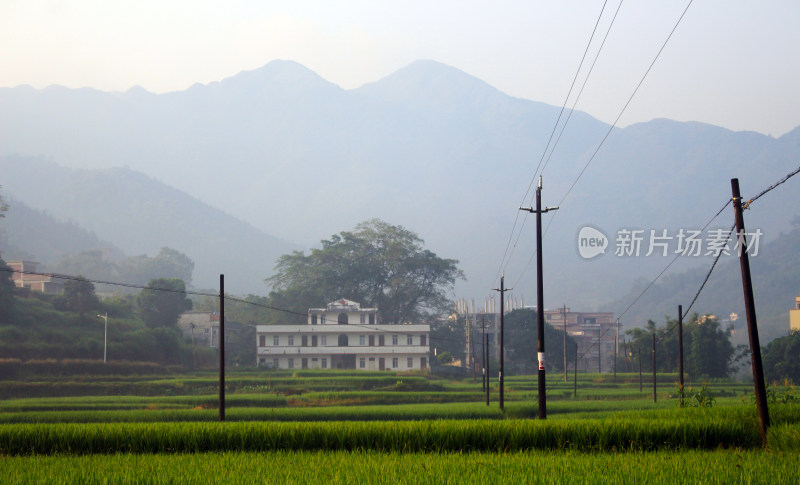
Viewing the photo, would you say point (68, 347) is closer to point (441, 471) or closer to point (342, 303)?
point (342, 303)

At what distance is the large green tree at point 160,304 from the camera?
90688mm

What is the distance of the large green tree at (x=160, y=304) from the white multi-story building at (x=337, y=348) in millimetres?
11601

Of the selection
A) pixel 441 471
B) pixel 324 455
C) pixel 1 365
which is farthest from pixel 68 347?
pixel 441 471

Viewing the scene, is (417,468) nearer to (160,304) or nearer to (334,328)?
(334,328)

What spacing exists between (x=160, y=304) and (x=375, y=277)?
136 ft

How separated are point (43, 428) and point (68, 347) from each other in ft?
176

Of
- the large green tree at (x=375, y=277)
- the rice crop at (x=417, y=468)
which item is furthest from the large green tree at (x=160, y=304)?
the rice crop at (x=417, y=468)

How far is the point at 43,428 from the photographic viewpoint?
68.0 ft

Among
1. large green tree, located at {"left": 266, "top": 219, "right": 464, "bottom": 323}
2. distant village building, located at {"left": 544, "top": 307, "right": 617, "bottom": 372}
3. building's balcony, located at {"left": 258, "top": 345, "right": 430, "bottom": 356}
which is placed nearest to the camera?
building's balcony, located at {"left": 258, "top": 345, "right": 430, "bottom": 356}

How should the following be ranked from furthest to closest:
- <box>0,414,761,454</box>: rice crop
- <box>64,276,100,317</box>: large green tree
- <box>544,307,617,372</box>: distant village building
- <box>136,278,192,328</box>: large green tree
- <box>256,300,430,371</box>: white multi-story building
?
1. <box>544,307,617,372</box>: distant village building
2. <box>136,278,192,328</box>: large green tree
3. <box>256,300,430,371</box>: white multi-story building
4. <box>64,276,100,317</box>: large green tree
5. <box>0,414,761,454</box>: rice crop

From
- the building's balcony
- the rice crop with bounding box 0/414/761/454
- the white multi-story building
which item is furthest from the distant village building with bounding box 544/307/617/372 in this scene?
the rice crop with bounding box 0/414/761/454

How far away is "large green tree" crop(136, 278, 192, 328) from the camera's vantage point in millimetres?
90688

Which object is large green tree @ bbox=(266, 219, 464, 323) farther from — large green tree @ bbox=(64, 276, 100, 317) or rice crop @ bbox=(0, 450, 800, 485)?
rice crop @ bbox=(0, 450, 800, 485)

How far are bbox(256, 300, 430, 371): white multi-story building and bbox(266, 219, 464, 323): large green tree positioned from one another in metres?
27.8
